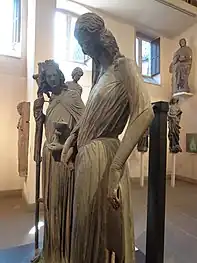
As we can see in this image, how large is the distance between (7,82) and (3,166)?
4.50 feet

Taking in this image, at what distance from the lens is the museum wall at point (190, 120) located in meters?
6.55

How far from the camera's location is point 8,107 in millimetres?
4734

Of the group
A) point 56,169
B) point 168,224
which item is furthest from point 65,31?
point 56,169

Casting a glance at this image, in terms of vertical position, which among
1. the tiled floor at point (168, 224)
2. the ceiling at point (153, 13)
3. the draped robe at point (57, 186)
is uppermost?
the ceiling at point (153, 13)

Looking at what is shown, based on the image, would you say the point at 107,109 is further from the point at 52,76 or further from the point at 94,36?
the point at 52,76

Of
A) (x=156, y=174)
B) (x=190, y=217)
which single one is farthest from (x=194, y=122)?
(x=156, y=174)

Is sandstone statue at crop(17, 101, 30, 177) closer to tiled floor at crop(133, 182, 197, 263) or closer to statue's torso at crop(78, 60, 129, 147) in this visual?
tiled floor at crop(133, 182, 197, 263)

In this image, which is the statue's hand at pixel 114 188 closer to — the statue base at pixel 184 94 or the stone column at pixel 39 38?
the stone column at pixel 39 38

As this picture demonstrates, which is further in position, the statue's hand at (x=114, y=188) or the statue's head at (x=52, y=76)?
the statue's head at (x=52, y=76)

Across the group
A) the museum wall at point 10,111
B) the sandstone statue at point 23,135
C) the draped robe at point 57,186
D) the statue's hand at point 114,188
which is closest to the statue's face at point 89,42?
the statue's hand at point 114,188

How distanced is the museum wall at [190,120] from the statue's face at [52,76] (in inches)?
211

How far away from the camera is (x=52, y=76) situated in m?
1.75

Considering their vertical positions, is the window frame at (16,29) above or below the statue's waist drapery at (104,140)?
above

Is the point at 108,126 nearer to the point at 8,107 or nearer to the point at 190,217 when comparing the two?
the point at 190,217
